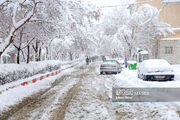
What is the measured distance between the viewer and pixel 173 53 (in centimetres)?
4066

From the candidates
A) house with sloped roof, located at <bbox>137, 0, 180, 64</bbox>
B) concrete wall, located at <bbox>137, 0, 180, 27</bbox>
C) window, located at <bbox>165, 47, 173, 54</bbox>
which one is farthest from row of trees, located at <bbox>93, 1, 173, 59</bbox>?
concrete wall, located at <bbox>137, 0, 180, 27</bbox>

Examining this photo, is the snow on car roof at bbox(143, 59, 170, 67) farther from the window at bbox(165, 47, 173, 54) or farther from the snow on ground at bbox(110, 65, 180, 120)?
the window at bbox(165, 47, 173, 54)

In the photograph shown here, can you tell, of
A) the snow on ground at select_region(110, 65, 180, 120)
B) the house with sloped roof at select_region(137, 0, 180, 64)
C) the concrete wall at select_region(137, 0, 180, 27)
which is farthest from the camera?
the concrete wall at select_region(137, 0, 180, 27)

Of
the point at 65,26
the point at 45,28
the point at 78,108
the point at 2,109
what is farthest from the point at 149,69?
the point at 2,109

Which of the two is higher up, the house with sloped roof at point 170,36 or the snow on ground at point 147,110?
the house with sloped roof at point 170,36

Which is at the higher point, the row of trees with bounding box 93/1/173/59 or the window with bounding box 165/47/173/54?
the row of trees with bounding box 93/1/173/59

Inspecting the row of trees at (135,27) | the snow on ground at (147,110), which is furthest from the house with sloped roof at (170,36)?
the snow on ground at (147,110)

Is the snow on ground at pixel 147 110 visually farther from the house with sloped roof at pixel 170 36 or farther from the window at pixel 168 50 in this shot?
the window at pixel 168 50

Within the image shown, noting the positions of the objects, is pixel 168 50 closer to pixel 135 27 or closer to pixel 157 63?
pixel 135 27

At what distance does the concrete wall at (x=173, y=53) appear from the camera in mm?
40375

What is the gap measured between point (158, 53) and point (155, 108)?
37115 millimetres

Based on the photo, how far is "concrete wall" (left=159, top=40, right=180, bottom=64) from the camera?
40.4 metres

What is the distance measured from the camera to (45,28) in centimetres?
1559

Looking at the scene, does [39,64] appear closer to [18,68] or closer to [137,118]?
[18,68]
